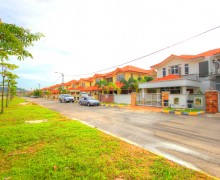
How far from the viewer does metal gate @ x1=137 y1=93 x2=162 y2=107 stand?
69.2 ft

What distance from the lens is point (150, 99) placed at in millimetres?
22250

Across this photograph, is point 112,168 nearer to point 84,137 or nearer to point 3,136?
point 84,137

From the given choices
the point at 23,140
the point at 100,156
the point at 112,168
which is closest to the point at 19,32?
the point at 23,140

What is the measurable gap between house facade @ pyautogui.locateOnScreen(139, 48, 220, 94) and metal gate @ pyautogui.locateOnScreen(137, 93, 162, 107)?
183 cm

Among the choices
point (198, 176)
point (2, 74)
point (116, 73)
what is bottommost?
point (198, 176)

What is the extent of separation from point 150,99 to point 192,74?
24.8ft

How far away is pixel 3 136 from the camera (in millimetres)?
6258

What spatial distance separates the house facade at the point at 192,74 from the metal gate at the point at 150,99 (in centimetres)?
183

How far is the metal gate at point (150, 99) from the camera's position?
21078mm

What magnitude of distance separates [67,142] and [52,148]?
66 cm

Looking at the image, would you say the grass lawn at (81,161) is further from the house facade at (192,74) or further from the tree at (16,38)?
the house facade at (192,74)

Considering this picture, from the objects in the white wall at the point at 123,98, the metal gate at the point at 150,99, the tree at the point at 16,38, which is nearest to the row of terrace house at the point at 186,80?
the metal gate at the point at 150,99

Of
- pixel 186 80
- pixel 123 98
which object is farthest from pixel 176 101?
pixel 123 98

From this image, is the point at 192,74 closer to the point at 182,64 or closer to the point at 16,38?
the point at 182,64
